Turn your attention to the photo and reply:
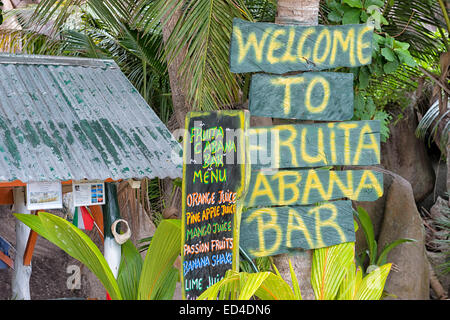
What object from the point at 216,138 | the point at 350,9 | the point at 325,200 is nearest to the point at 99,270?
the point at 216,138

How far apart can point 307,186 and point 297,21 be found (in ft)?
3.76

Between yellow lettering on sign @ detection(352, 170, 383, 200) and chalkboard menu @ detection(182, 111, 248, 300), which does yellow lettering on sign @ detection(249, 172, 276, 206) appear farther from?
yellow lettering on sign @ detection(352, 170, 383, 200)

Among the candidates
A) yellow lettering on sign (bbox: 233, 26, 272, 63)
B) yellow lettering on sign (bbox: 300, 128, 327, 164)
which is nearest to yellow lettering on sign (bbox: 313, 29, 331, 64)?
yellow lettering on sign (bbox: 233, 26, 272, 63)

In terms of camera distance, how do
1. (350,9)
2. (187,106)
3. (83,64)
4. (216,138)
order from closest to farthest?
(216,138)
(350,9)
(83,64)
(187,106)

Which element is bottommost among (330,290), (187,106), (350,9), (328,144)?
(330,290)

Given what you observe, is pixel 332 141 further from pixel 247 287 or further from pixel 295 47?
pixel 247 287

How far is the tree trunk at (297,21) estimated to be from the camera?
12.6 feet

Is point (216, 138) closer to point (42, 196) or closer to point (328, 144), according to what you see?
point (328, 144)

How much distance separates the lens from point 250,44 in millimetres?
3568

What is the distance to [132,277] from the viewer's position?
12.6 feet

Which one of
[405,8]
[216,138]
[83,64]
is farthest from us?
[405,8]

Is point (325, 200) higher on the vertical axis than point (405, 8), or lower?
lower

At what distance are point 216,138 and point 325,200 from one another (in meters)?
0.90

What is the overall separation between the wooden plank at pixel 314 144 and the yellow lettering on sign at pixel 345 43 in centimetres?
44
